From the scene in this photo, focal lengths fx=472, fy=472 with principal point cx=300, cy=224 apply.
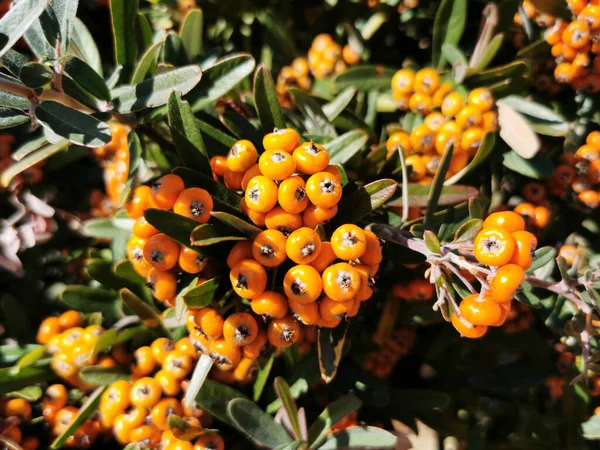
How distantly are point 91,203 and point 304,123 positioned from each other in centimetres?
151

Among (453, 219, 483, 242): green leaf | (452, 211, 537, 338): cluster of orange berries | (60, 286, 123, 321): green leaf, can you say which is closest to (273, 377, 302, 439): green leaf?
(452, 211, 537, 338): cluster of orange berries

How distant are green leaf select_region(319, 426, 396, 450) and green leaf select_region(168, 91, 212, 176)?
133cm

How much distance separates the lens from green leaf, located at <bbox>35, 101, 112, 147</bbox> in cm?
163

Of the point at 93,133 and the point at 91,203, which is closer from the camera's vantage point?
the point at 93,133

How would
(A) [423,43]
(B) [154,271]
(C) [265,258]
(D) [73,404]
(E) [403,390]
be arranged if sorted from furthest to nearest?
(A) [423,43] → (E) [403,390] → (D) [73,404] → (B) [154,271] → (C) [265,258]

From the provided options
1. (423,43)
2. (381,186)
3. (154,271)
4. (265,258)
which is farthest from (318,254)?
(423,43)

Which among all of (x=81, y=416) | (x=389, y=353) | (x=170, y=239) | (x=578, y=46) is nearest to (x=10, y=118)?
(x=170, y=239)

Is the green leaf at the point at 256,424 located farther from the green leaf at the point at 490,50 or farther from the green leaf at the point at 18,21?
the green leaf at the point at 490,50

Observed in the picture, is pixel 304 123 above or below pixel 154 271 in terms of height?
below

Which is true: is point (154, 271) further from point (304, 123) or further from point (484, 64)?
point (484, 64)

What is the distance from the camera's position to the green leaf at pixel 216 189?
1703 millimetres

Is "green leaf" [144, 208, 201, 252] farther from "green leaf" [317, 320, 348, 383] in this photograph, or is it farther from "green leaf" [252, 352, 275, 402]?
"green leaf" [252, 352, 275, 402]

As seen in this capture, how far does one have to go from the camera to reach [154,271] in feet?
5.67

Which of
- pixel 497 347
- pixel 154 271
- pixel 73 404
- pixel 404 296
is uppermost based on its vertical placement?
pixel 154 271
